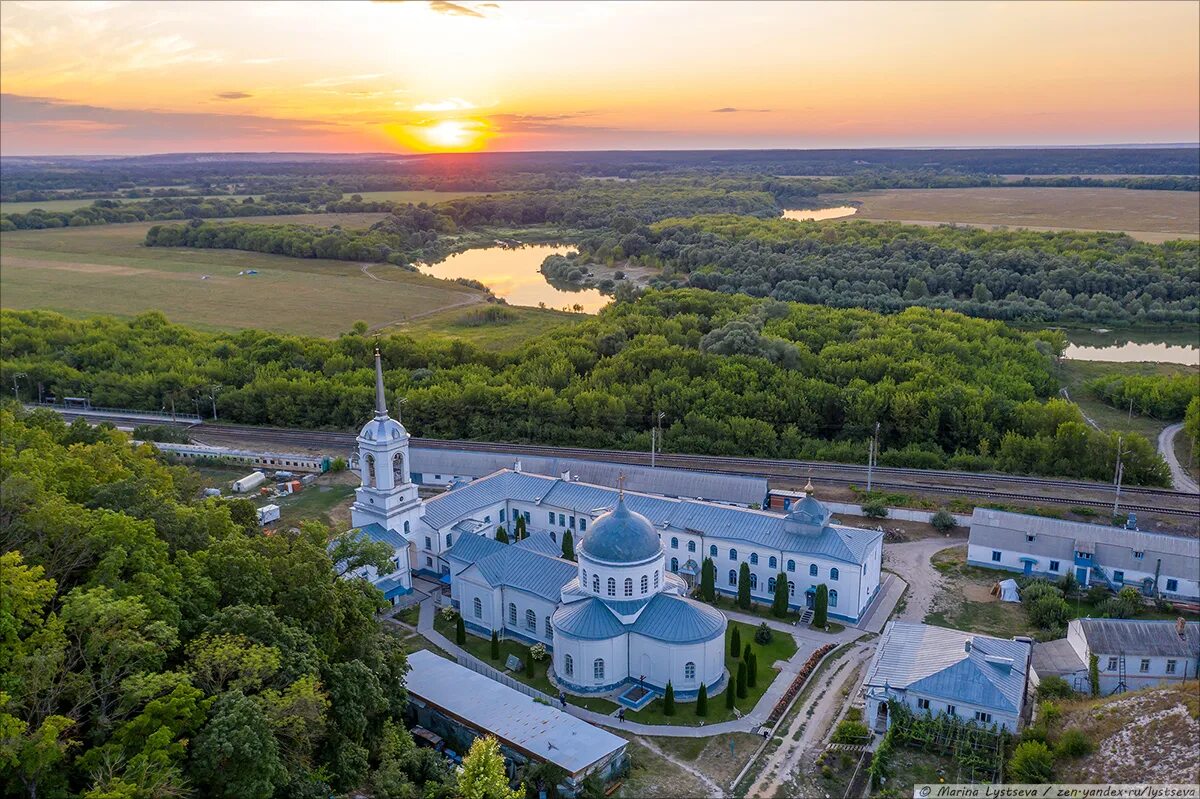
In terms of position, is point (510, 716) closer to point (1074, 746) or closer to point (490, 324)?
point (1074, 746)

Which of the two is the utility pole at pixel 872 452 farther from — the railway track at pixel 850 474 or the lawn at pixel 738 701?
the lawn at pixel 738 701

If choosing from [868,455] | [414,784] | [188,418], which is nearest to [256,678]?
[414,784]

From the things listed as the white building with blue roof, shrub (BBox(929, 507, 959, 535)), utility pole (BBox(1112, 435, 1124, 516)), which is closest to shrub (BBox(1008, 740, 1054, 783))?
the white building with blue roof

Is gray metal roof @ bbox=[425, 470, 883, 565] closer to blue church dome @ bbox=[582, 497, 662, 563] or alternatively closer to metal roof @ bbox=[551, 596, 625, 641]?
blue church dome @ bbox=[582, 497, 662, 563]

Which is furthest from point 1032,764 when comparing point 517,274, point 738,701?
point 517,274

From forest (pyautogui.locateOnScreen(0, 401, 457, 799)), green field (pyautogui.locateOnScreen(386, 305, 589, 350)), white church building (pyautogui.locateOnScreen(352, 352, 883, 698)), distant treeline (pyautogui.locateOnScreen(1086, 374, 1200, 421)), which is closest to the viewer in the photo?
forest (pyautogui.locateOnScreen(0, 401, 457, 799))

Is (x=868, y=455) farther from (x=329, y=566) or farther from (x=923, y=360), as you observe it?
(x=329, y=566)

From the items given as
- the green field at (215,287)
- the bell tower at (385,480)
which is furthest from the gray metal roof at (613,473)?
the green field at (215,287)
